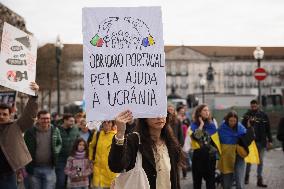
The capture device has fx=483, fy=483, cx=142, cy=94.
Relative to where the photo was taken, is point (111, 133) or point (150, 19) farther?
point (111, 133)

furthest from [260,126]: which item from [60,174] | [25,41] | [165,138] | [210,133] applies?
[165,138]

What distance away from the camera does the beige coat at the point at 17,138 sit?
570cm

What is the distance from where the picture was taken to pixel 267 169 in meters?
13.8

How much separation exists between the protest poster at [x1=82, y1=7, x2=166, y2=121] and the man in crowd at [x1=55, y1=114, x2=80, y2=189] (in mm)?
5760

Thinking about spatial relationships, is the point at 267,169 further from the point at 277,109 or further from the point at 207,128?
the point at 277,109

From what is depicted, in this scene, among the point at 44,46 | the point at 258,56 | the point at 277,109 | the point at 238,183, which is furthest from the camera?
the point at 44,46

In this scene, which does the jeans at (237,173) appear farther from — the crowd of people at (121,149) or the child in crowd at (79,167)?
the child in crowd at (79,167)

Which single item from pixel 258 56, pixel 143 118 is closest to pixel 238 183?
pixel 143 118

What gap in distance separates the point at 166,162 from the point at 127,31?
116 centimetres

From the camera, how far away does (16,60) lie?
5633mm

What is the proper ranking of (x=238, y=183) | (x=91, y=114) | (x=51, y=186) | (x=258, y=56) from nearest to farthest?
(x=91, y=114)
(x=51, y=186)
(x=238, y=183)
(x=258, y=56)

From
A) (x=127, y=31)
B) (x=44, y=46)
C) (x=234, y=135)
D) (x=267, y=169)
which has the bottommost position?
(x=267, y=169)

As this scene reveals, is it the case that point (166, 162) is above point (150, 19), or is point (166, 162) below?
below

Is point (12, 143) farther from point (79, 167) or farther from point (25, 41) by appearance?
point (79, 167)
